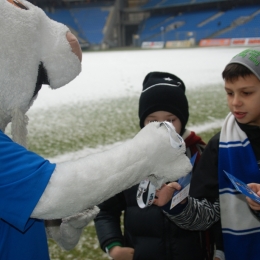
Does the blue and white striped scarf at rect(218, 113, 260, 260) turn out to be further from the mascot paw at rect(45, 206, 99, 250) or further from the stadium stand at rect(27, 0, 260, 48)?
the stadium stand at rect(27, 0, 260, 48)

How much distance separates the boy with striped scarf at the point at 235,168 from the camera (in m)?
1.12

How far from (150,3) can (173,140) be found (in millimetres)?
29565

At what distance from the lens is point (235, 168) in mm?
1168

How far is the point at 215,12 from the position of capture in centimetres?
2533

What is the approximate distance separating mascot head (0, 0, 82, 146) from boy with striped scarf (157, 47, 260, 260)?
1.71ft

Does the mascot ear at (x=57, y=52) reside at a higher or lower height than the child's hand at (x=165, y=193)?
higher

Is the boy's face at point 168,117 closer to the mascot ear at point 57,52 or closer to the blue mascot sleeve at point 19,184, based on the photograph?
the mascot ear at point 57,52

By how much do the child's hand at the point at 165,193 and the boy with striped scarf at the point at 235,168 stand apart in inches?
7.2

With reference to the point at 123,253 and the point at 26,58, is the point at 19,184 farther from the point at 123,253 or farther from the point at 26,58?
the point at 123,253

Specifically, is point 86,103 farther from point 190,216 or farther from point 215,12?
point 215,12

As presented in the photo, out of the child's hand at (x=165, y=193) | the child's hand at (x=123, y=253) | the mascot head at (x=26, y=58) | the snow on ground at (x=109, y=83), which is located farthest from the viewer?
the snow on ground at (x=109, y=83)

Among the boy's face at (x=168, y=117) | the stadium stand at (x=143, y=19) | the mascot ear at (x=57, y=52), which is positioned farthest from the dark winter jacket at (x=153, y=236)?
the stadium stand at (x=143, y=19)

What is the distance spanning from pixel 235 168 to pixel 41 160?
27.4 inches

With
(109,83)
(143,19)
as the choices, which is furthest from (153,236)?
(143,19)
